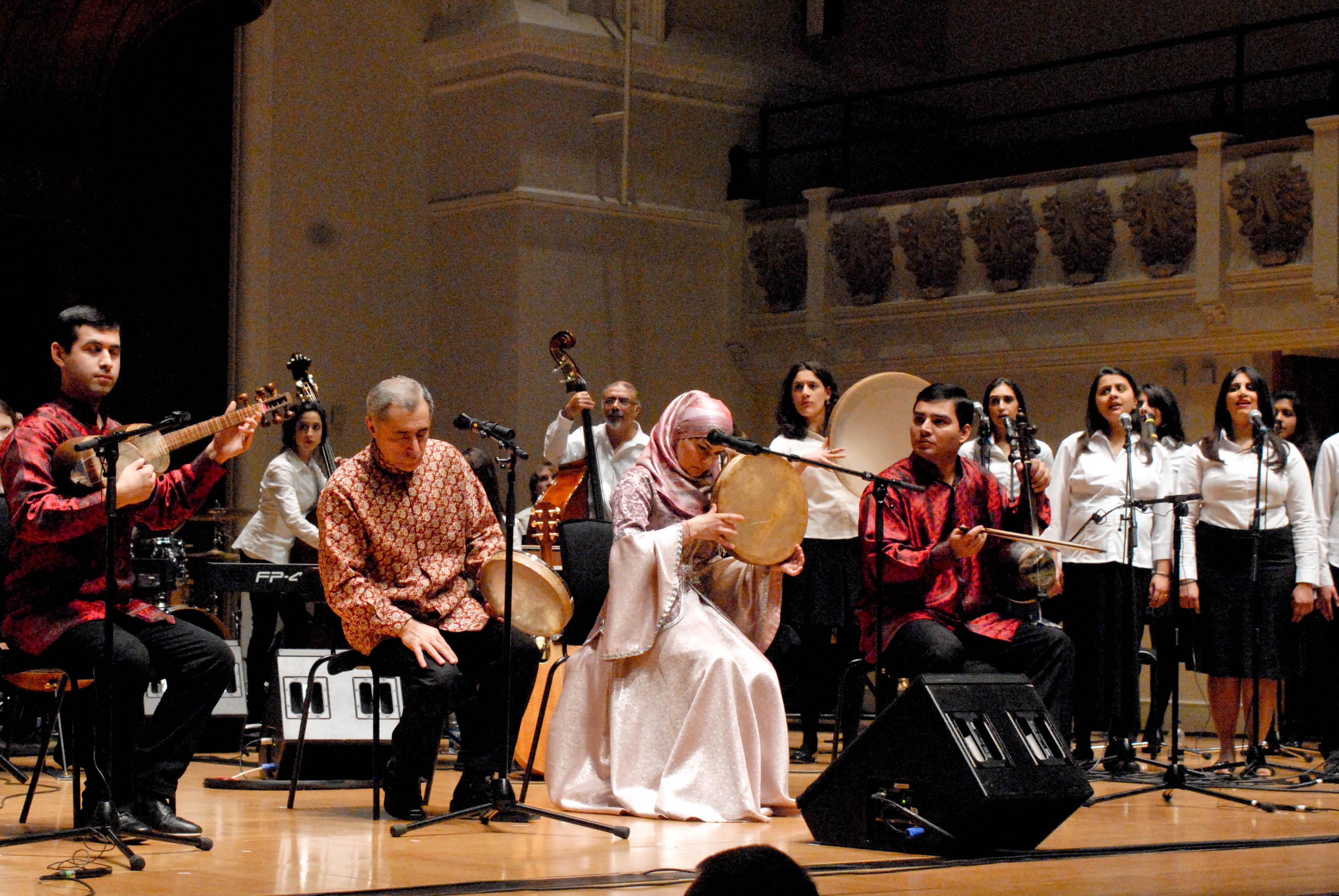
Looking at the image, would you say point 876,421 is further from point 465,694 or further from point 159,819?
point 159,819

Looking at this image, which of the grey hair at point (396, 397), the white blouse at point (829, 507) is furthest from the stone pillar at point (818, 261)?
the grey hair at point (396, 397)

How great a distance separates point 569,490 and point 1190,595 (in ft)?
8.20

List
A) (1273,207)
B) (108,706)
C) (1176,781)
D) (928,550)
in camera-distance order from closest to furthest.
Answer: (108,706)
(928,550)
(1176,781)
(1273,207)

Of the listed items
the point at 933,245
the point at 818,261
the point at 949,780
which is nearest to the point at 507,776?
the point at 949,780

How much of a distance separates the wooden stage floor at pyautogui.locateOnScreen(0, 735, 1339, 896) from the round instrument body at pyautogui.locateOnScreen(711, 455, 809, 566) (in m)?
0.81

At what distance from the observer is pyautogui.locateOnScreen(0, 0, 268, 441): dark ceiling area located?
999 centimetres

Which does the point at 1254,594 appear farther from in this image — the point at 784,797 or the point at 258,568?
the point at 258,568

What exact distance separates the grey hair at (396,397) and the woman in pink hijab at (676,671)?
73 cm

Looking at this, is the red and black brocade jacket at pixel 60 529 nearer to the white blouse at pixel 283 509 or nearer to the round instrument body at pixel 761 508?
the round instrument body at pixel 761 508

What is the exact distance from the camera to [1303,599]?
6.78 meters

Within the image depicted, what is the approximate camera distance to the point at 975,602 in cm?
554

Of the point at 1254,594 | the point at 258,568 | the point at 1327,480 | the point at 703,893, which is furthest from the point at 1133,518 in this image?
the point at 703,893

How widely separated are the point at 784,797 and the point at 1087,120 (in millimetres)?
7626

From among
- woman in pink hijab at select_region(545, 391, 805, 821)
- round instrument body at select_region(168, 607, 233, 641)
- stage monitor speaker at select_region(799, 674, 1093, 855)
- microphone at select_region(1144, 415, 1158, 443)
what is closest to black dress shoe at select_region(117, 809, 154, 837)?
woman in pink hijab at select_region(545, 391, 805, 821)
